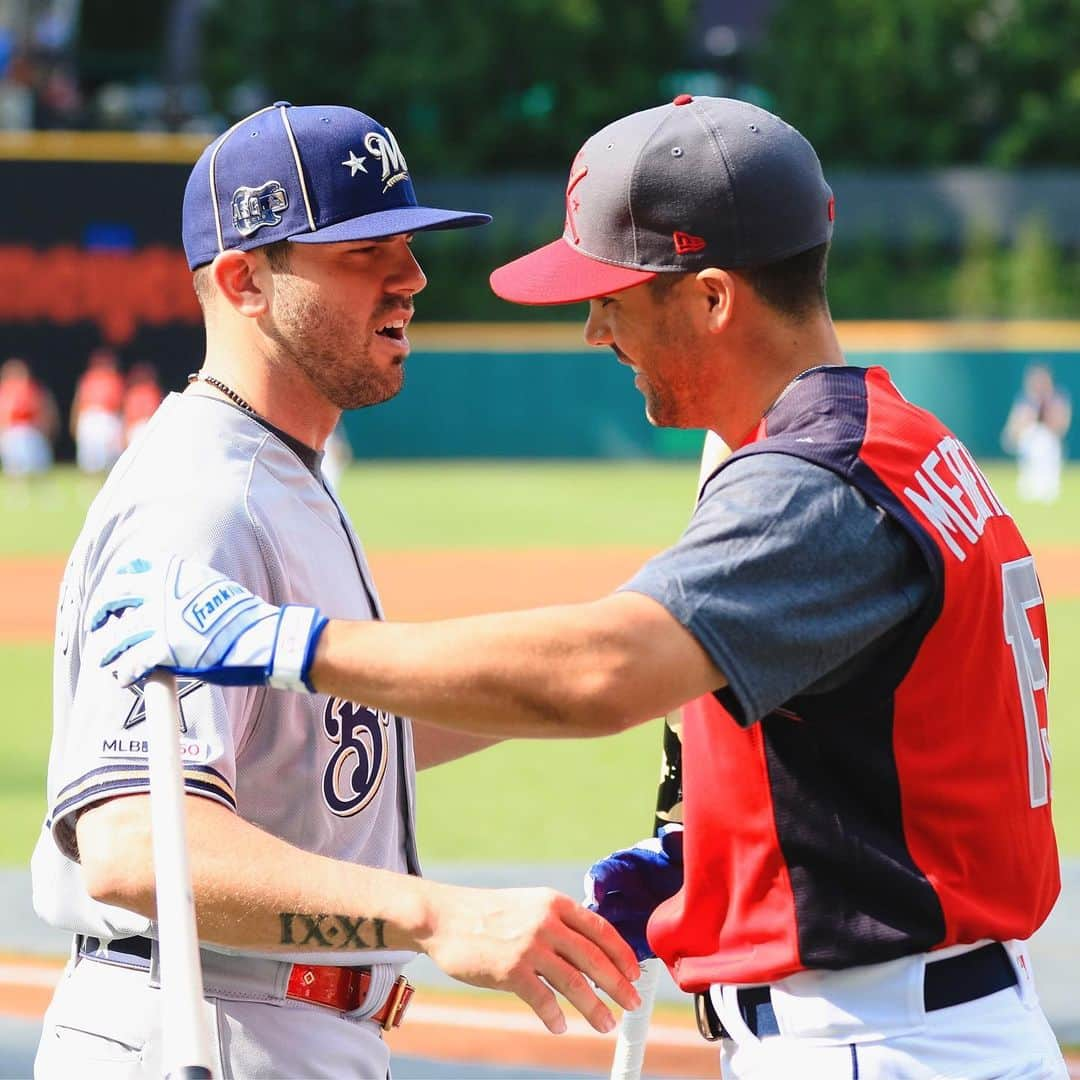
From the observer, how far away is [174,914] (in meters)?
2.23

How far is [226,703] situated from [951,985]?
108 centimetres

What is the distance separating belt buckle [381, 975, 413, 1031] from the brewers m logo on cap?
1234 millimetres

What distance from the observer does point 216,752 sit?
2.55m

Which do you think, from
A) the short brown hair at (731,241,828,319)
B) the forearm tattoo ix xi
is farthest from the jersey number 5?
the forearm tattoo ix xi

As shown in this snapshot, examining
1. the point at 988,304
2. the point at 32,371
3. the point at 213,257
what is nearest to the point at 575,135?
the point at 988,304

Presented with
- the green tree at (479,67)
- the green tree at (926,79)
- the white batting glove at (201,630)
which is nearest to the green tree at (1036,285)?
the green tree at (926,79)

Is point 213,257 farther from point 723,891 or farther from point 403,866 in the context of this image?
point 723,891

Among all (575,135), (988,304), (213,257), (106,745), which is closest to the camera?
(106,745)

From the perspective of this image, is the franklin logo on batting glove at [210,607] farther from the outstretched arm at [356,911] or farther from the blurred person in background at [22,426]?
the blurred person in background at [22,426]

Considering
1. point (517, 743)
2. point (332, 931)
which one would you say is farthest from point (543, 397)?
point (332, 931)

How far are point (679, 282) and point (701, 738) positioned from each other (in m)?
0.64

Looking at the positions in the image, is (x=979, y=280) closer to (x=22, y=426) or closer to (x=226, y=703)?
(x=22, y=426)

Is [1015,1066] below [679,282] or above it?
below

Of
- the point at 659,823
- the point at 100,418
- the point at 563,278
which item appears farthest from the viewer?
the point at 100,418
